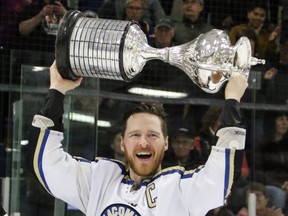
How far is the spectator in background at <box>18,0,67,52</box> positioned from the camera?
14.2 ft

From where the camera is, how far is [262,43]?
4.62m

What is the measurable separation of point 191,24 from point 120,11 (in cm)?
39

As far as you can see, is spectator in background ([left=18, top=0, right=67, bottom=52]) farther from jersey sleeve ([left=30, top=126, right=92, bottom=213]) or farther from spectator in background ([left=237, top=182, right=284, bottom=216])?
jersey sleeve ([left=30, top=126, right=92, bottom=213])

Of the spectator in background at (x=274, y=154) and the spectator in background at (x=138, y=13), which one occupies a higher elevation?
the spectator in background at (x=138, y=13)

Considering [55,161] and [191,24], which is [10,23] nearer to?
[191,24]

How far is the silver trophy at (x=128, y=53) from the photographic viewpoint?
2414 millimetres

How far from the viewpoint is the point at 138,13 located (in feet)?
14.6

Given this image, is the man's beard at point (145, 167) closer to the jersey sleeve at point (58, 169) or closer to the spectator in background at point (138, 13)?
the jersey sleeve at point (58, 169)

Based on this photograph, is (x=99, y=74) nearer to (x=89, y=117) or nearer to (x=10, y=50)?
(x=89, y=117)

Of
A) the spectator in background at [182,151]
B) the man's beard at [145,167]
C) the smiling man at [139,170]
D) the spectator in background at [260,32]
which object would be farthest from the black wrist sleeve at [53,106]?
the spectator in background at [260,32]

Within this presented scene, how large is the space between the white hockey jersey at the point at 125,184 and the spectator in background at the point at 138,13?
175 cm

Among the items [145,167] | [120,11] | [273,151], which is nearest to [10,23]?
[120,11]

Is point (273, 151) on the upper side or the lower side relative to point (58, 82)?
lower

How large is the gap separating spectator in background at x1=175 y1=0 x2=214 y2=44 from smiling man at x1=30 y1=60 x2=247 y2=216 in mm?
1731
